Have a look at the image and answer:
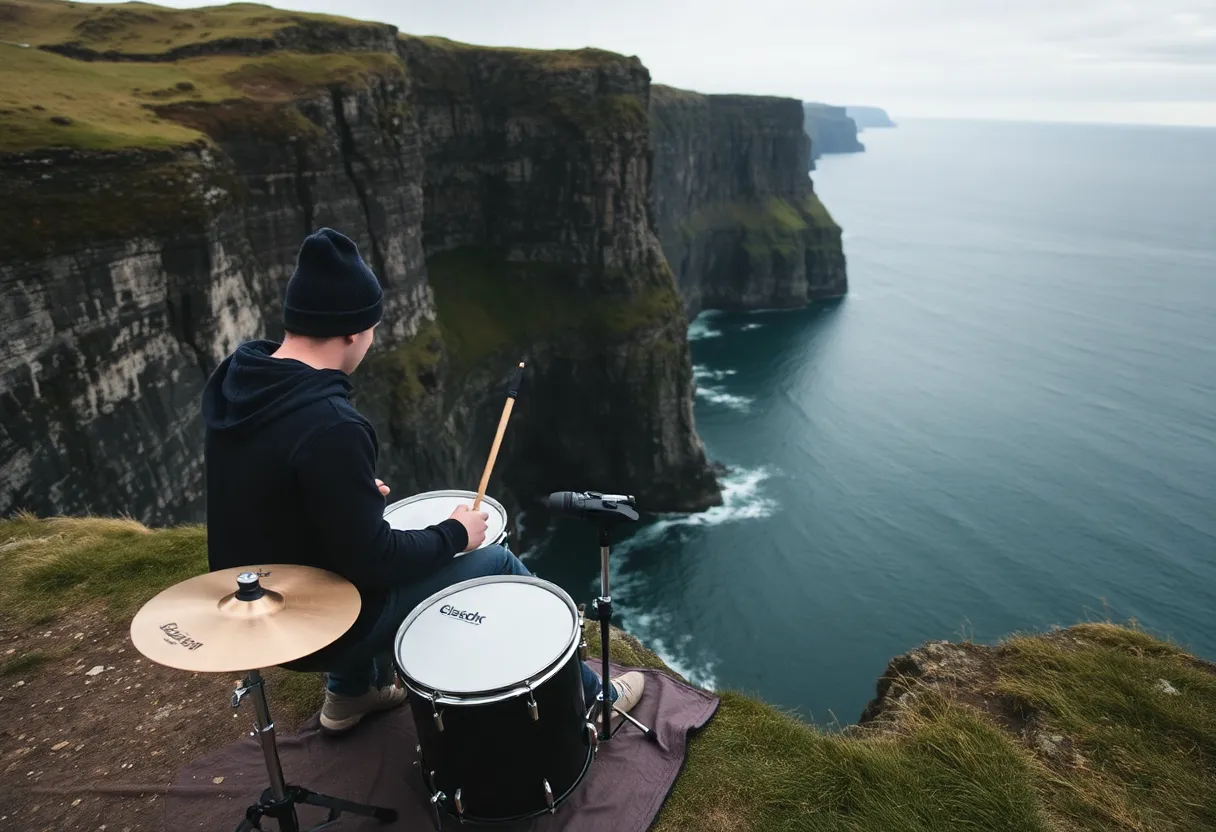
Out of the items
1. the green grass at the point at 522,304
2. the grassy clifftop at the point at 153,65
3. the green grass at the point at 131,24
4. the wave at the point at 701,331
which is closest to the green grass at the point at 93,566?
the grassy clifftop at the point at 153,65

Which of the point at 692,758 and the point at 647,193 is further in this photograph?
the point at 647,193

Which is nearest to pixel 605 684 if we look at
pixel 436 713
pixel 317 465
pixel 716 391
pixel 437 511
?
pixel 436 713

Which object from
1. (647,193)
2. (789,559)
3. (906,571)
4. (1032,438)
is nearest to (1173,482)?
(1032,438)

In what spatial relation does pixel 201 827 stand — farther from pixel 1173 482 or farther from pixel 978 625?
pixel 1173 482

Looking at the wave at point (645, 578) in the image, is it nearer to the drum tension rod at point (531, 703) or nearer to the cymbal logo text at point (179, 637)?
the drum tension rod at point (531, 703)

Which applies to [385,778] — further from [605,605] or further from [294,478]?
[294,478]

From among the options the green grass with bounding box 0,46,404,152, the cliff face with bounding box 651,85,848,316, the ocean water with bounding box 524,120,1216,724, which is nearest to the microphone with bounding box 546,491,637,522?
the ocean water with bounding box 524,120,1216,724
